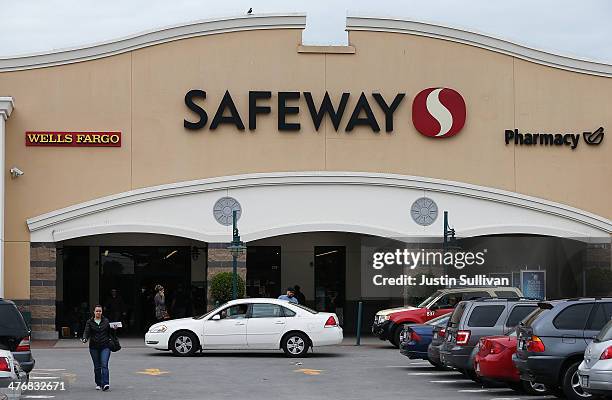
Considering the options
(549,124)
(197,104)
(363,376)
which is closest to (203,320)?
(363,376)

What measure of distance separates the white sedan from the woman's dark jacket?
7.27 meters

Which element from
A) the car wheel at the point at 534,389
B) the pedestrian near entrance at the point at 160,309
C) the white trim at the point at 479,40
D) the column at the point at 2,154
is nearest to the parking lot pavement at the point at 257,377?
the car wheel at the point at 534,389

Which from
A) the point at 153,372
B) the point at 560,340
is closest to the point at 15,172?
the point at 153,372

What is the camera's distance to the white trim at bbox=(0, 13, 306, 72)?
3634cm

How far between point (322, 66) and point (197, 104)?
4287mm

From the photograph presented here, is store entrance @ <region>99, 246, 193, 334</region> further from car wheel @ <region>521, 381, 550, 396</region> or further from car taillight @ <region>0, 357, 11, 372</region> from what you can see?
car taillight @ <region>0, 357, 11, 372</region>

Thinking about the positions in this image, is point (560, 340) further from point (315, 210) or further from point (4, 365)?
point (315, 210)

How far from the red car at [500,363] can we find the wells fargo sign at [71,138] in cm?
1943

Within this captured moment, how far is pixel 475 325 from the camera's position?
70.4 feet

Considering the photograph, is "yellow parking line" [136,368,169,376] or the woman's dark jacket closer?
the woman's dark jacket

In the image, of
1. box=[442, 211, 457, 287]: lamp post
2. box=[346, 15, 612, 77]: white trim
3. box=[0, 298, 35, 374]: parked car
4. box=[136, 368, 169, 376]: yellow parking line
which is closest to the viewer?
box=[0, 298, 35, 374]: parked car

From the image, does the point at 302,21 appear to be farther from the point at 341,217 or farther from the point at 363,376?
the point at 363,376

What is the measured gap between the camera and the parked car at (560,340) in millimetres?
17500

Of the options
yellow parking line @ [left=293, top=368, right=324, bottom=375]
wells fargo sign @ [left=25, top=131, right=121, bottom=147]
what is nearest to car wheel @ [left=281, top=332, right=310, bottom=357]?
yellow parking line @ [left=293, top=368, right=324, bottom=375]
